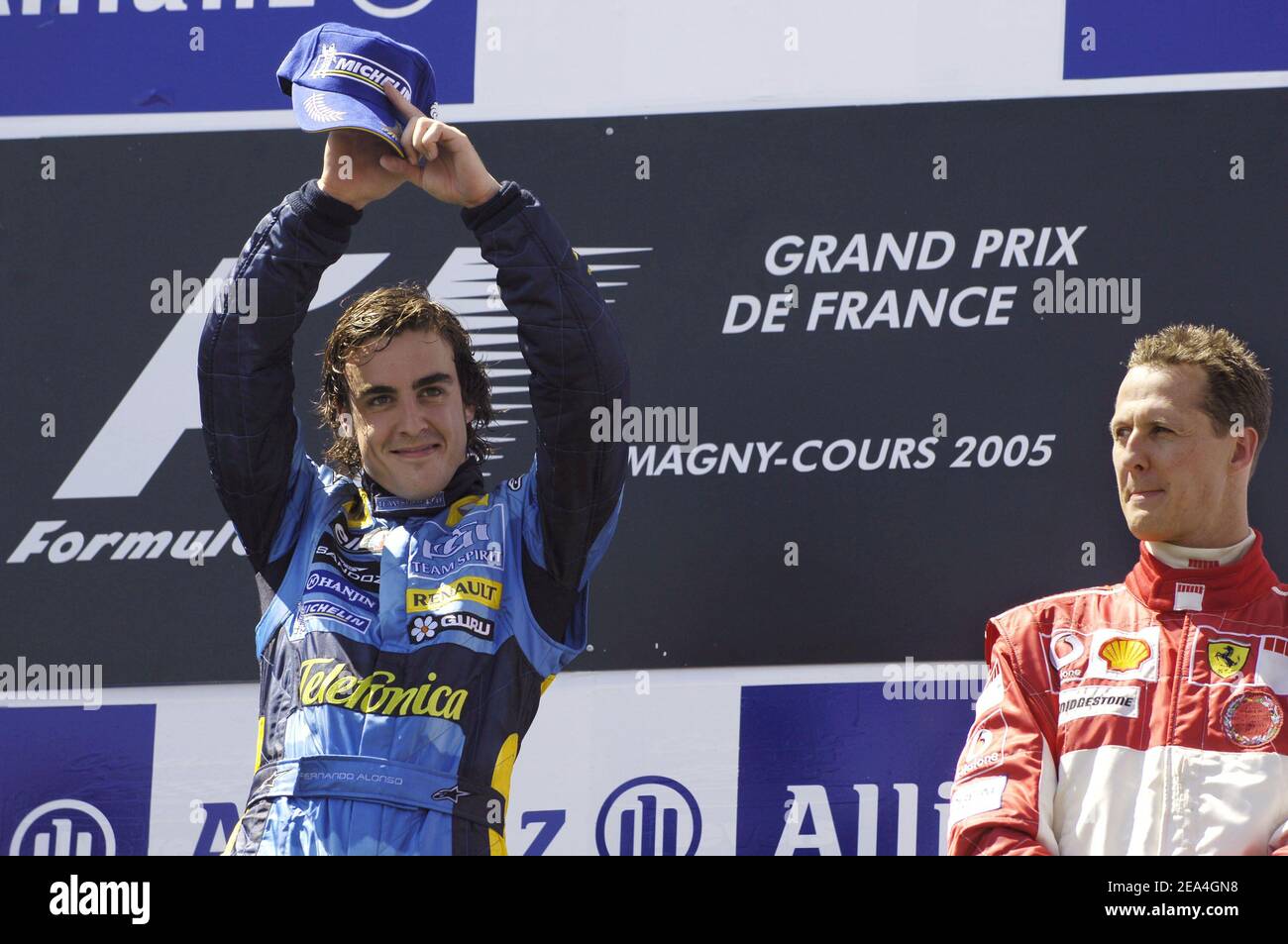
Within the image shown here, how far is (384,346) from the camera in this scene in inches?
109

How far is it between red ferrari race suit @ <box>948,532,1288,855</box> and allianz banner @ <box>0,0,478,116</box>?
1.65 meters

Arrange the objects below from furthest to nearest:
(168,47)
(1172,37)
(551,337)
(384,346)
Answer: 1. (168,47)
2. (1172,37)
3. (384,346)
4. (551,337)

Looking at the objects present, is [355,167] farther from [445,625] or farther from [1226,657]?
[1226,657]

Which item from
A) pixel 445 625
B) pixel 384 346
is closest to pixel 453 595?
pixel 445 625

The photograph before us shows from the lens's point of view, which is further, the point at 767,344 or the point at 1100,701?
the point at 767,344

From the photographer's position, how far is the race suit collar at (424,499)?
267 centimetres

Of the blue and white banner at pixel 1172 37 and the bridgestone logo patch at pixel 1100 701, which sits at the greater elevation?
the blue and white banner at pixel 1172 37

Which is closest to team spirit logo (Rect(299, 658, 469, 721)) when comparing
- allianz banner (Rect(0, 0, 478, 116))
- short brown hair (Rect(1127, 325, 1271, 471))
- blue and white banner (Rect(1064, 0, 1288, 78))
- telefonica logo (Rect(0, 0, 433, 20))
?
short brown hair (Rect(1127, 325, 1271, 471))

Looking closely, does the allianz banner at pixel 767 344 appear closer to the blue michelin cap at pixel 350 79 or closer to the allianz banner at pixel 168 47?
the allianz banner at pixel 168 47

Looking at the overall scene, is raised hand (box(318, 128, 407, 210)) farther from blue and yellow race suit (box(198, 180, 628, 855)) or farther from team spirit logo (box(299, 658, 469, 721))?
team spirit logo (box(299, 658, 469, 721))

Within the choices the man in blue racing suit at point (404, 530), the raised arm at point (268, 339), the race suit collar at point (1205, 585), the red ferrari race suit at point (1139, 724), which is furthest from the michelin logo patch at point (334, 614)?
the race suit collar at point (1205, 585)

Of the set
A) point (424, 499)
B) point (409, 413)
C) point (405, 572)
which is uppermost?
point (409, 413)

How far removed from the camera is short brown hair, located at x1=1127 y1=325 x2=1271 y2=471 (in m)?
2.58

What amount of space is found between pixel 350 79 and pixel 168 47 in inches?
38.0
